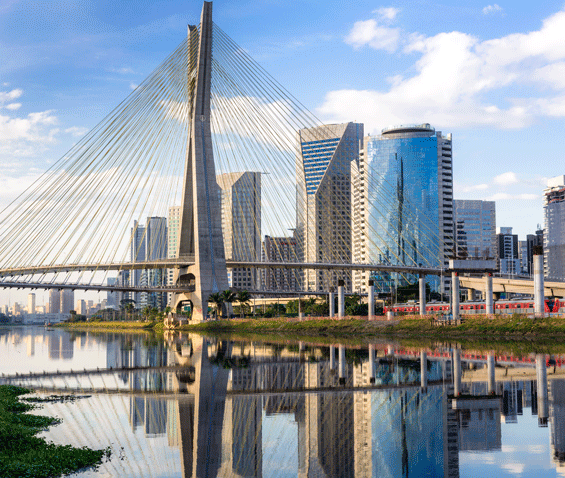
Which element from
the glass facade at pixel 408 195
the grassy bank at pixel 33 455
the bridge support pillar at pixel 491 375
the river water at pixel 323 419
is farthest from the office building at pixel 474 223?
the grassy bank at pixel 33 455

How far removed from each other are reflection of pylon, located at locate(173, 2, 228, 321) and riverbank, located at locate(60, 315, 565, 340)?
18.8ft

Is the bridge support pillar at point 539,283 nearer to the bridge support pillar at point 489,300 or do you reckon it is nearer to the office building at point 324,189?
the bridge support pillar at point 489,300

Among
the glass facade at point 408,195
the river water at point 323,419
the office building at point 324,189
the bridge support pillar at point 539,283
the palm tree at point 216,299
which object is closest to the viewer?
the river water at point 323,419

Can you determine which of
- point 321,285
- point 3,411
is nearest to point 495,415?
point 3,411

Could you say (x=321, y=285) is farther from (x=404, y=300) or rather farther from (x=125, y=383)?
(x=125, y=383)

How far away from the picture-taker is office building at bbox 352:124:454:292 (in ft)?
490

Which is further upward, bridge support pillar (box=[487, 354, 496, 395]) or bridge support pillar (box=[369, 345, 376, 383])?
bridge support pillar (box=[487, 354, 496, 395])

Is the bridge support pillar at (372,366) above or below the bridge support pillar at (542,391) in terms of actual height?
below

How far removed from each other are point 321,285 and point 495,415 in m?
164

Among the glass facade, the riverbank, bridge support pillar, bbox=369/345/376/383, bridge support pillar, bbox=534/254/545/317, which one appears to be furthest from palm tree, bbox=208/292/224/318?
the glass facade

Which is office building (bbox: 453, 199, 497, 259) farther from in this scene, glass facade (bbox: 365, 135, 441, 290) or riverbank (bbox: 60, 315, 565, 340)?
riverbank (bbox: 60, 315, 565, 340)

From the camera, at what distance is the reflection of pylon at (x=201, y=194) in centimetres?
7106

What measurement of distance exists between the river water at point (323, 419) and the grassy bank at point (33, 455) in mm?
464

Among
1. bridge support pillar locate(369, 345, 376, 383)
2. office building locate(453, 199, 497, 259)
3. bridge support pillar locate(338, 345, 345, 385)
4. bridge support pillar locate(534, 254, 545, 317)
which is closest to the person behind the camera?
bridge support pillar locate(338, 345, 345, 385)
